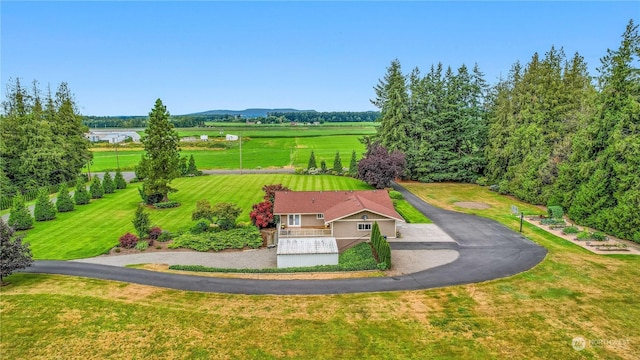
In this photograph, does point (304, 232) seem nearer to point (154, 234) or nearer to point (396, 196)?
point (154, 234)

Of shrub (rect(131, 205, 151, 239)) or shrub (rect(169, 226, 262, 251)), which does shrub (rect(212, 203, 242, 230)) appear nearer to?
shrub (rect(169, 226, 262, 251))

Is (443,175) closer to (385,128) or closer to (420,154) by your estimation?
(420,154)

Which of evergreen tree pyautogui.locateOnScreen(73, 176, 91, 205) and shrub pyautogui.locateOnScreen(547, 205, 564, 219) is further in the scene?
evergreen tree pyautogui.locateOnScreen(73, 176, 91, 205)

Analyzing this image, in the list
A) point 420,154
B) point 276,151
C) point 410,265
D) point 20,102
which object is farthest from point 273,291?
point 276,151

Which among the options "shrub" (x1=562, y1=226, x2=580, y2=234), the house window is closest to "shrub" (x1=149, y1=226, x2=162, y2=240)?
the house window

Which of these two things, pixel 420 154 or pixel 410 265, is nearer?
pixel 410 265

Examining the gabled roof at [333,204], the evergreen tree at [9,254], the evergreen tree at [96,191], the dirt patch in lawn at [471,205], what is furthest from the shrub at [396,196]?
the evergreen tree at [96,191]

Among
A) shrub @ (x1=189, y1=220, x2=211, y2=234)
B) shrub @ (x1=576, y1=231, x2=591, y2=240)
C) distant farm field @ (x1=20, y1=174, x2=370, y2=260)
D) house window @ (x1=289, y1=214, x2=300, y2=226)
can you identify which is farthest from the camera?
shrub @ (x1=189, y1=220, x2=211, y2=234)
